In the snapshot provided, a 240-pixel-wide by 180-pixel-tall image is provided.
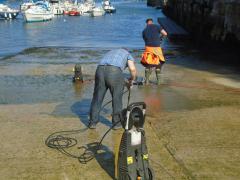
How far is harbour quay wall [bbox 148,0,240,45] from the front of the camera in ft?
54.1

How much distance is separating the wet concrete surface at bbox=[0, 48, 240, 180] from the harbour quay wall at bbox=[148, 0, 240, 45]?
→ 2.69 m

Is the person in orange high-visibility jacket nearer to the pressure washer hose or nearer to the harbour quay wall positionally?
the pressure washer hose

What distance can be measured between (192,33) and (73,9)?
5716 centimetres

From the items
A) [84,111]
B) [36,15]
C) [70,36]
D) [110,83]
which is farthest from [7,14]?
[110,83]

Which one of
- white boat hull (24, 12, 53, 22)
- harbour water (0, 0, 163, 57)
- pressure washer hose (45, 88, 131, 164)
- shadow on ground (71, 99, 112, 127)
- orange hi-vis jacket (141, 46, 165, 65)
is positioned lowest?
white boat hull (24, 12, 53, 22)

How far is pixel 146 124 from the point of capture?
26.3 feet

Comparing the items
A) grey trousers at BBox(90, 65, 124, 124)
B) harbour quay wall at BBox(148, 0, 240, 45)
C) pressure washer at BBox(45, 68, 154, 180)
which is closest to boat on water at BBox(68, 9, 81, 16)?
harbour quay wall at BBox(148, 0, 240, 45)

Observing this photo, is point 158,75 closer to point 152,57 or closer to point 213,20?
point 152,57

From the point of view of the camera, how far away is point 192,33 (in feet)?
96.2

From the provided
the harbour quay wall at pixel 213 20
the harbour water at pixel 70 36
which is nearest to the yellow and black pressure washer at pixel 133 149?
the harbour quay wall at pixel 213 20

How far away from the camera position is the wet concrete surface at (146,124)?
5969 mm

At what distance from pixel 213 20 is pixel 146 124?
14.5 m

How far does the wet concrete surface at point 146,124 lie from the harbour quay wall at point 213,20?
269cm

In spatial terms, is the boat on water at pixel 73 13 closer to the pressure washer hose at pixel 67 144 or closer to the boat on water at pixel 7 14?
the boat on water at pixel 7 14
